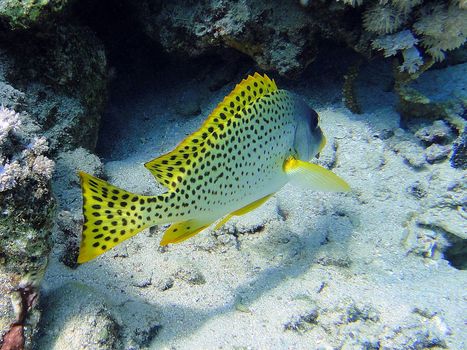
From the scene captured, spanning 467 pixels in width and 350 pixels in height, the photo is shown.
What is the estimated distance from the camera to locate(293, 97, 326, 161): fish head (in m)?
3.55

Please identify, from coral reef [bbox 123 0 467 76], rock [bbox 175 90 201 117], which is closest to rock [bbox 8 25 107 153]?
coral reef [bbox 123 0 467 76]

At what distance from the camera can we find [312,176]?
3.36m

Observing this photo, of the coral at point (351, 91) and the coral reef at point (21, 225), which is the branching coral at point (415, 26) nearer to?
the coral at point (351, 91)

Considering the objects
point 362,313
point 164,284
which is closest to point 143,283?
point 164,284

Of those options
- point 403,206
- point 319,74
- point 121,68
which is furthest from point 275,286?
point 121,68

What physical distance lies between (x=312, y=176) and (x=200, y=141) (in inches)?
40.3

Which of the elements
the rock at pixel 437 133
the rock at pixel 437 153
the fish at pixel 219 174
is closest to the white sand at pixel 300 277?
the rock at pixel 437 153

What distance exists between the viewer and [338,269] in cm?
400

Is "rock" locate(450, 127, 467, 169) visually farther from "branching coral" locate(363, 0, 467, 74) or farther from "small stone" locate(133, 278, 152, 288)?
"small stone" locate(133, 278, 152, 288)

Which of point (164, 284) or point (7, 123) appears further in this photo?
point (164, 284)

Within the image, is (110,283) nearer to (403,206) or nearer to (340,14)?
(403,206)

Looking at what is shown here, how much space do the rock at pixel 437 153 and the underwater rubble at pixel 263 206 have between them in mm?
18

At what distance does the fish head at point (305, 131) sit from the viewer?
11.7 ft

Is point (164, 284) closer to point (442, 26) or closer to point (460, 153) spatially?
point (460, 153)
